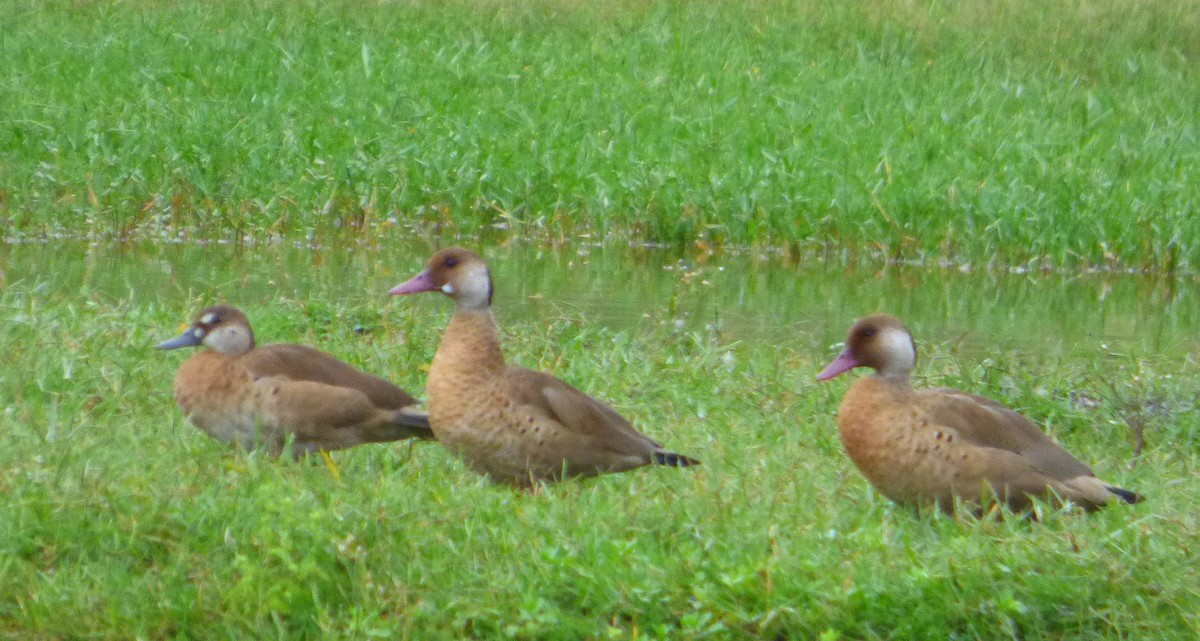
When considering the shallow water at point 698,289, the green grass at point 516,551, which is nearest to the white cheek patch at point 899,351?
the green grass at point 516,551

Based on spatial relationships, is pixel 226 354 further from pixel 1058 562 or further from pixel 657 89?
pixel 657 89

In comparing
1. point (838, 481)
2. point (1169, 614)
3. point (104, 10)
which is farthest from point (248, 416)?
point (104, 10)

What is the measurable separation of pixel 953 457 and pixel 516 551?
59.1 inches

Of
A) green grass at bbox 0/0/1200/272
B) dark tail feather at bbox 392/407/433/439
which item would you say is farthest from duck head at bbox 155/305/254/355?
green grass at bbox 0/0/1200/272

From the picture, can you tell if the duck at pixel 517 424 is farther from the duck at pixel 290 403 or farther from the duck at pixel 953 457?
the duck at pixel 953 457

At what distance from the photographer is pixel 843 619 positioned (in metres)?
4.70

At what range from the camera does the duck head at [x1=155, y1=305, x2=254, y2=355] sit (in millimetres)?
6391

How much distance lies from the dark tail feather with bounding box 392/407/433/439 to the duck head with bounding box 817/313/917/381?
1324 mm

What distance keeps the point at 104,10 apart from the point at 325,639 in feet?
44.7

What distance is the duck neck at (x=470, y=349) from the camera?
19.4 ft

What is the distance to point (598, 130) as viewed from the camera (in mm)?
13391

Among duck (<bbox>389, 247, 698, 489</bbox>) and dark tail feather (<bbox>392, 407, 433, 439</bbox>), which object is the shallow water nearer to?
dark tail feather (<bbox>392, 407, 433, 439</bbox>)

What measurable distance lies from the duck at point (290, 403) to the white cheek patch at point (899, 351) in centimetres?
153

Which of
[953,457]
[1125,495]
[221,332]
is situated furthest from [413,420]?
[1125,495]
